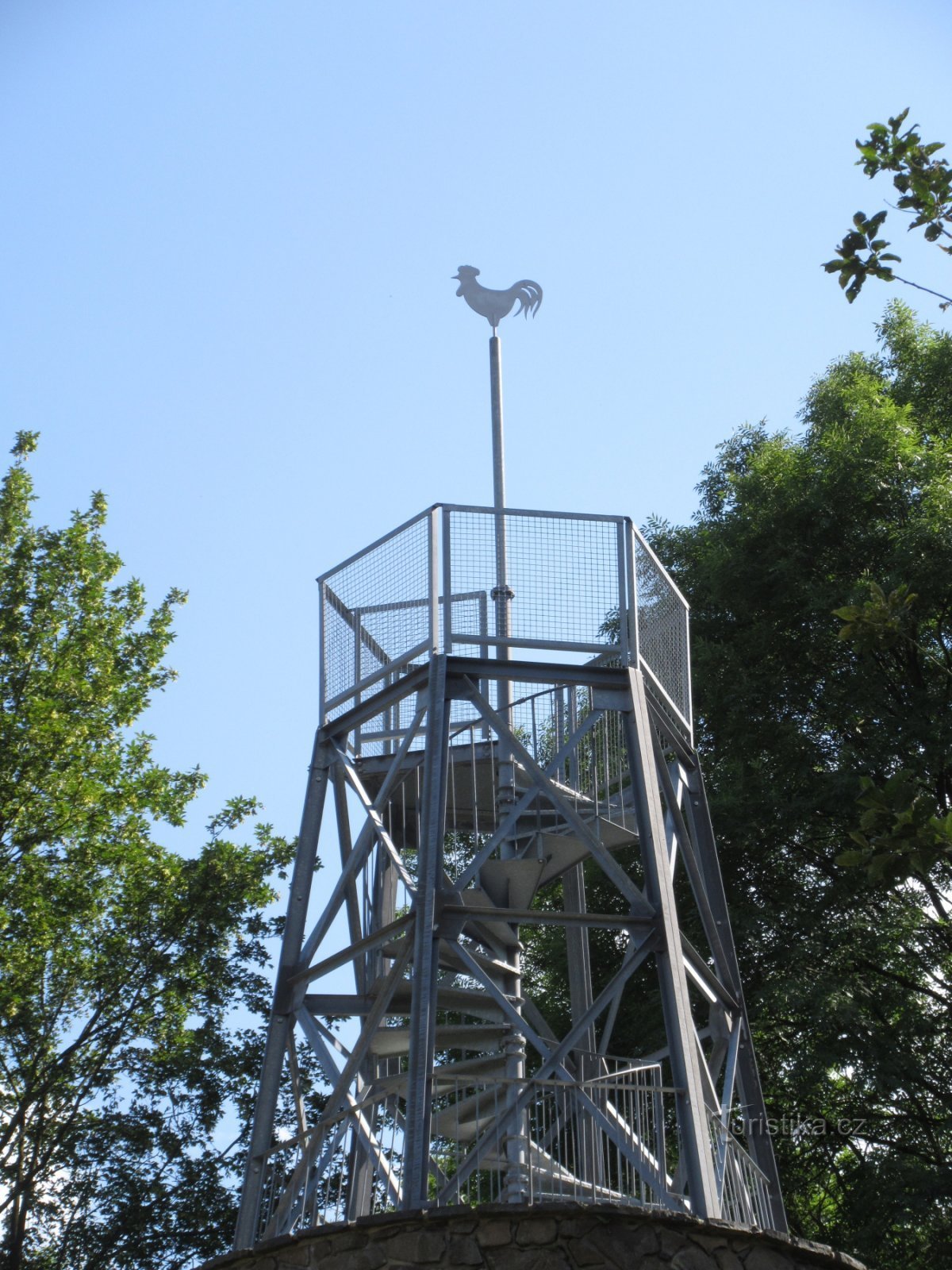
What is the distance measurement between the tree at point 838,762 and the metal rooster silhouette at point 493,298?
419 centimetres

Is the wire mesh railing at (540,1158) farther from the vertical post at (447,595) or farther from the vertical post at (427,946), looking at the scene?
the vertical post at (447,595)

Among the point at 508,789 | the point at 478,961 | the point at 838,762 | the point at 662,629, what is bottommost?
the point at 478,961

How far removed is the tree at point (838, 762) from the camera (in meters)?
14.4

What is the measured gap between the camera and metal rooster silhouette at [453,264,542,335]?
1290cm

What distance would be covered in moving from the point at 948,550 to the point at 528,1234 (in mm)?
10896

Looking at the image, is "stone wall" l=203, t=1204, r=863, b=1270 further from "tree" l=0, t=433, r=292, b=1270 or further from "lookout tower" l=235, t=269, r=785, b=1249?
"tree" l=0, t=433, r=292, b=1270

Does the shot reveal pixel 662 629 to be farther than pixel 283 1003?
Yes

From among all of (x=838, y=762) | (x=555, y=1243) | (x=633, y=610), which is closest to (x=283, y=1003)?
(x=555, y=1243)

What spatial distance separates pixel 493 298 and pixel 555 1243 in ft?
26.1

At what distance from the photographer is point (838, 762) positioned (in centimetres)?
1680

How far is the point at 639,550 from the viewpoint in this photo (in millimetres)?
10984

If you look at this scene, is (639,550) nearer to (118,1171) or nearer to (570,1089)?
(570,1089)

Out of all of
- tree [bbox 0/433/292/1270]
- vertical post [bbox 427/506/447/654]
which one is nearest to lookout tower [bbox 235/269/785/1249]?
vertical post [bbox 427/506/447/654]

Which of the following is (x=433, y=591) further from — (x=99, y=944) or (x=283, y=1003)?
(x=99, y=944)
